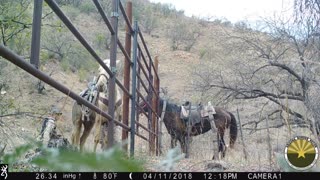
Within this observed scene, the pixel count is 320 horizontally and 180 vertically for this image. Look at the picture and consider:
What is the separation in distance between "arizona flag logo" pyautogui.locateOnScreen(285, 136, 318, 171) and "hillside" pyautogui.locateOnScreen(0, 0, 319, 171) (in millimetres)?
641

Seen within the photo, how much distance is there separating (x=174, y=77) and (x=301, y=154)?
23.0 meters

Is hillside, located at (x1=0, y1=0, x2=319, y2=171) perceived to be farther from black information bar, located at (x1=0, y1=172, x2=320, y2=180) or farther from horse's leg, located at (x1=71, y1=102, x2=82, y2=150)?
black information bar, located at (x1=0, y1=172, x2=320, y2=180)

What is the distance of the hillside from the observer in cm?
507

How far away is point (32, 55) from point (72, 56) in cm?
1901

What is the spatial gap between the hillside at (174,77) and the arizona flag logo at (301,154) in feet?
2.10

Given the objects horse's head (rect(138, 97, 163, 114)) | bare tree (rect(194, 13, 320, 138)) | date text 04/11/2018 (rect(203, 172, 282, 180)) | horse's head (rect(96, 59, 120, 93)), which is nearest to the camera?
date text 04/11/2018 (rect(203, 172, 282, 180))

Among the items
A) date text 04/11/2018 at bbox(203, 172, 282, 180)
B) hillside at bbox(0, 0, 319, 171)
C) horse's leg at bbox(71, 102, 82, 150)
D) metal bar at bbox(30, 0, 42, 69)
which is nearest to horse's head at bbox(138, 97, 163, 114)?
hillside at bbox(0, 0, 319, 171)

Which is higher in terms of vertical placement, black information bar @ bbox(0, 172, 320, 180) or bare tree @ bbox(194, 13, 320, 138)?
bare tree @ bbox(194, 13, 320, 138)

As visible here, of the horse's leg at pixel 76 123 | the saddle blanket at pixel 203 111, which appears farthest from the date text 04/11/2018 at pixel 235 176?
the saddle blanket at pixel 203 111

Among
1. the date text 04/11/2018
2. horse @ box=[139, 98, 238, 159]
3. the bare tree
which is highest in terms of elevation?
the bare tree

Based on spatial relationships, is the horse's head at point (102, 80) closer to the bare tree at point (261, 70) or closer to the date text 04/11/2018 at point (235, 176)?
the bare tree at point (261, 70)

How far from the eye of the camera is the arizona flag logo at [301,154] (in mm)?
1495

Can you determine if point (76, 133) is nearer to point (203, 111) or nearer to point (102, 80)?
point (102, 80)

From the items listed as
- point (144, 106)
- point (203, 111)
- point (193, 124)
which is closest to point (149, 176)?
point (144, 106)
